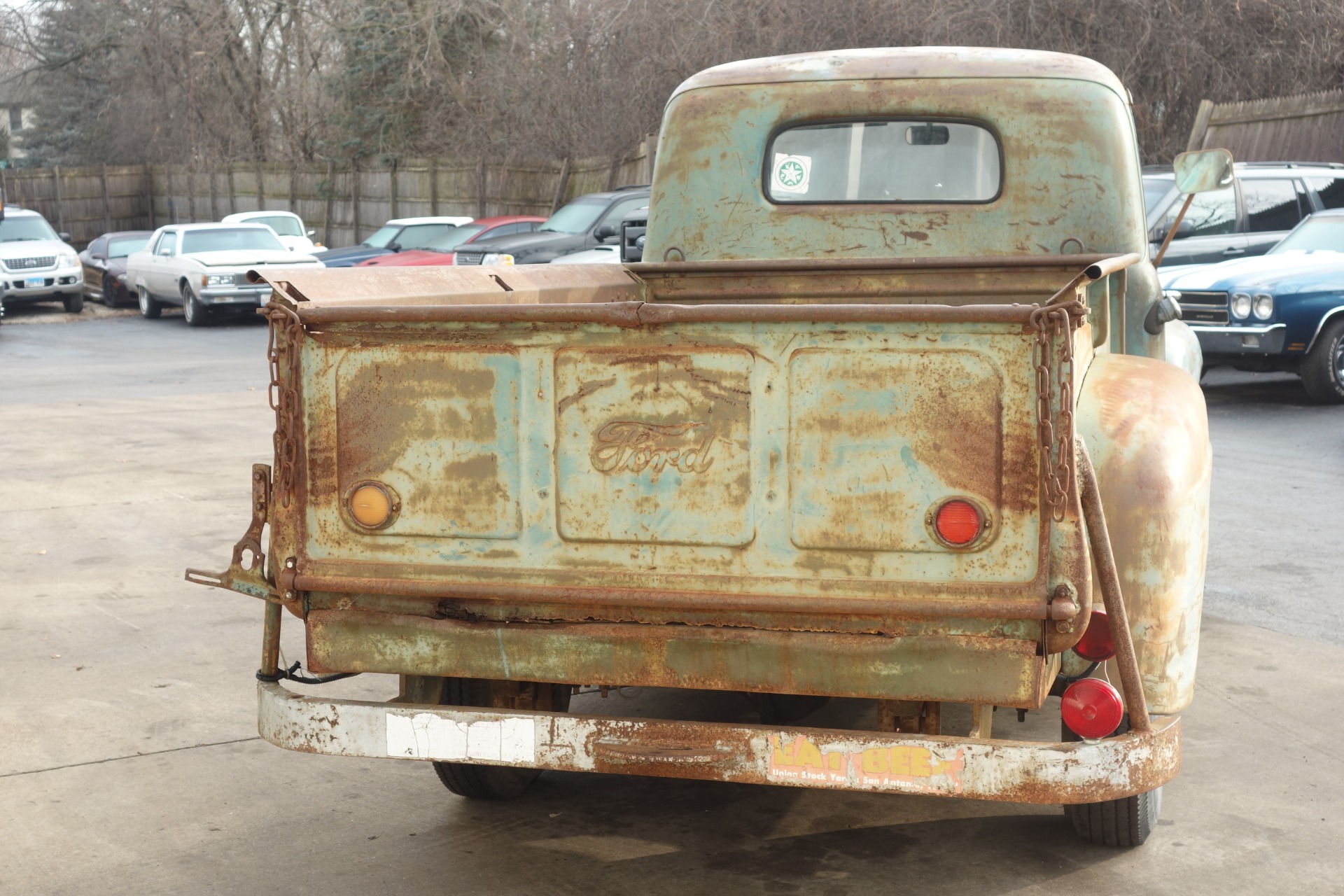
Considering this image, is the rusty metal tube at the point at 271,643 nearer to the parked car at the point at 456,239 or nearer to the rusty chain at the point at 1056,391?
the rusty chain at the point at 1056,391

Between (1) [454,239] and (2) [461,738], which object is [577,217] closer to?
(1) [454,239]

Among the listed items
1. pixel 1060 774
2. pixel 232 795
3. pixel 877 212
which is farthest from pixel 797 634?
pixel 877 212

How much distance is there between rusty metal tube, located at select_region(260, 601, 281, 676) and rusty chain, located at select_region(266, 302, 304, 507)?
1.24ft

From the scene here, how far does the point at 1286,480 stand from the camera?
8727 millimetres

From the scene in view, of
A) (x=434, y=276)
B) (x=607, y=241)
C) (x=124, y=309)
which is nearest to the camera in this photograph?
(x=434, y=276)

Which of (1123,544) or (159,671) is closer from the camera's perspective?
(1123,544)

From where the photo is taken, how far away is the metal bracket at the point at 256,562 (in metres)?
3.53

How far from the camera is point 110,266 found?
25.5m

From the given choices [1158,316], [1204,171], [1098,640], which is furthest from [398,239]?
[1098,640]

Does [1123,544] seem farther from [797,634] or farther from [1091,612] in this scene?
[797,634]

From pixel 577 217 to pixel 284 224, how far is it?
7609 millimetres

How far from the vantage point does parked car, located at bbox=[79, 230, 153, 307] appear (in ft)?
82.8

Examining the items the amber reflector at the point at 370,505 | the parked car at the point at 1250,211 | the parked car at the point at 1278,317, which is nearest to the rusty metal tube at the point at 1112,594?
the amber reflector at the point at 370,505

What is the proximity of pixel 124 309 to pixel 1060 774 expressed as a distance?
80.0 ft
